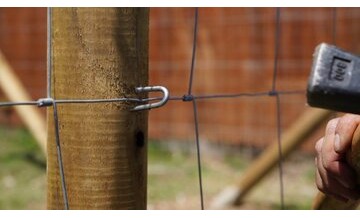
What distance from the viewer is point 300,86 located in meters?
5.16

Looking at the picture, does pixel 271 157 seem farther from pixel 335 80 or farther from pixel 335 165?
pixel 335 80

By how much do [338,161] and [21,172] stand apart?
4147mm

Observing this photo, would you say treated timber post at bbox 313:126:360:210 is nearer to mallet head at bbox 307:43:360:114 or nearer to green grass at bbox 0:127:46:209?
mallet head at bbox 307:43:360:114

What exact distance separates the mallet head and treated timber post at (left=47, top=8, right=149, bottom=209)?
0.48 m

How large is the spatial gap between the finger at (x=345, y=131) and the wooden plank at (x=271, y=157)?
2.47 meters

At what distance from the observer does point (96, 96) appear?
46.4 inches

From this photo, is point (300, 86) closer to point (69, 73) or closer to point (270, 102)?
point (270, 102)

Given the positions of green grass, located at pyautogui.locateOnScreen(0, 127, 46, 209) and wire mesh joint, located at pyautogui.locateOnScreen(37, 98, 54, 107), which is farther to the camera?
green grass, located at pyautogui.locateOnScreen(0, 127, 46, 209)

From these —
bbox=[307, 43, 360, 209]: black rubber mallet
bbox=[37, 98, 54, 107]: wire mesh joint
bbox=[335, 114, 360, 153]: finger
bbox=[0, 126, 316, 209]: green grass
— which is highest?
bbox=[307, 43, 360, 209]: black rubber mallet

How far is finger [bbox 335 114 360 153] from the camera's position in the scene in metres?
1.01

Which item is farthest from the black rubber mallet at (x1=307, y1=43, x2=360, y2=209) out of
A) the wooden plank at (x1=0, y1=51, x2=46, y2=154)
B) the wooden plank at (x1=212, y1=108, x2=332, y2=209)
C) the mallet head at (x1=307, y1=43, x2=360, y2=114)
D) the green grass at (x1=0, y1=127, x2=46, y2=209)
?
the wooden plank at (x1=0, y1=51, x2=46, y2=154)

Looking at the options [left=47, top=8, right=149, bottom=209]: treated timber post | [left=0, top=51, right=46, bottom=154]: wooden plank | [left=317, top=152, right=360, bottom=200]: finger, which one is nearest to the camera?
[left=317, top=152, right=360, bottom=200]: finger

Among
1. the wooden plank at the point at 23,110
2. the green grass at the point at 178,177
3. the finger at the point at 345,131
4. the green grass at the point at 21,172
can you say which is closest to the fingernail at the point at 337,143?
the finger at the point at 345,131

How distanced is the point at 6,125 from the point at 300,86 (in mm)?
3035
